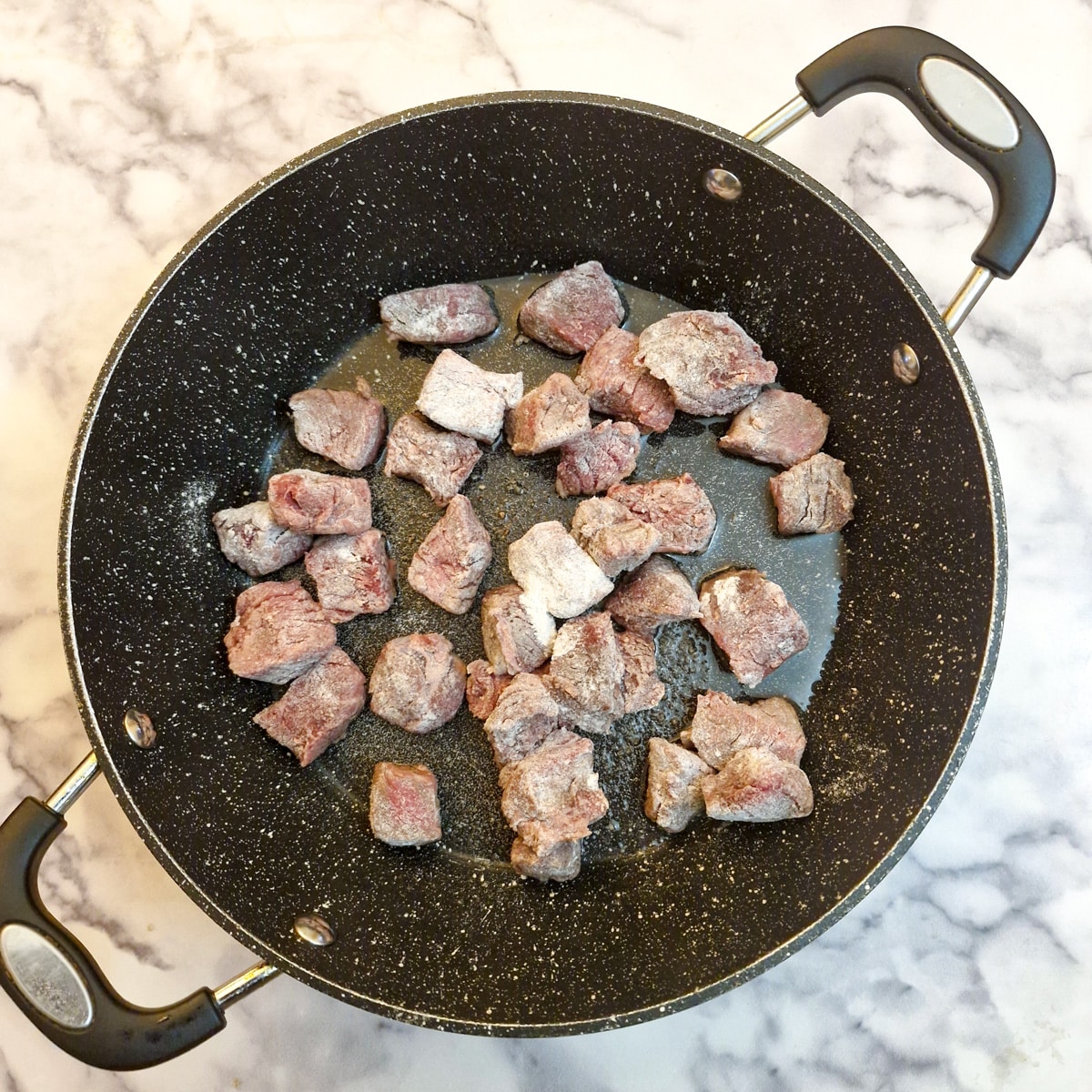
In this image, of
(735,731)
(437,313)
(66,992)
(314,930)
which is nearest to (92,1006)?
(66,992)

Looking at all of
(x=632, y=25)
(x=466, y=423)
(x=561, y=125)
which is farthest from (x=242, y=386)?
(x=632, y=25)

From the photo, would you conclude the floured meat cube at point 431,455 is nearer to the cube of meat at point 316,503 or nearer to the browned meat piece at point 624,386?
the cube of meat at point 316,503

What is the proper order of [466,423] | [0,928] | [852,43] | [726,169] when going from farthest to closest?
1. [466,423]
2. [726,169]
3. [852,43]
4. [0,928]

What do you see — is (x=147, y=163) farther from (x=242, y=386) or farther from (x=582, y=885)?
(x=582, y=885)

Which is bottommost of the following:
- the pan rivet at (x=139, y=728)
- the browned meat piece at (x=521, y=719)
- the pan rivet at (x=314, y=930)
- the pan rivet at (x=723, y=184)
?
the pan rivet at (x=314, y=930)

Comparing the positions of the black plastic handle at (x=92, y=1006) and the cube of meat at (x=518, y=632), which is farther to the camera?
the cube of meat at (x=518, y=632)

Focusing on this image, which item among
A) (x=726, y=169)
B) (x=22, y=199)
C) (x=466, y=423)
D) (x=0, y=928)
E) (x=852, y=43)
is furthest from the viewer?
(x=22, y=199)

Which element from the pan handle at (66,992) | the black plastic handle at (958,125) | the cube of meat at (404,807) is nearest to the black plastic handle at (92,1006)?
the pan handle at (66,992)

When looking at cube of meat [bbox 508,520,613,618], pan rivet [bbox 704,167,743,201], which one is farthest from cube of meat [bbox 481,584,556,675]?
pan rivet [bbox 704,167,743,201]
